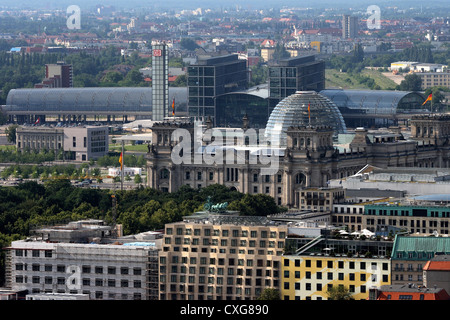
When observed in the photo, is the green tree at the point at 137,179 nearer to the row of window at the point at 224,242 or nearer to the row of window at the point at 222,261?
the row of window at the point at 224,242

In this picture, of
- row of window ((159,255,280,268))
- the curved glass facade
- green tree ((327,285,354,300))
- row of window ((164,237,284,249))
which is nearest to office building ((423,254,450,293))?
green tree ((327,285,354,300))

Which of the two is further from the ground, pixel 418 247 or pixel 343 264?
pixel 418 247

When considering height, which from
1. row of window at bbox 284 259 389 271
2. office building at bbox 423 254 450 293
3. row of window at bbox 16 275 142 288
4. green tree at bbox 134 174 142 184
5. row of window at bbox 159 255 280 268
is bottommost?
green tree at bbox 134 174 142 184

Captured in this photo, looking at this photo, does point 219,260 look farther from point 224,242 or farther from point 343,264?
point 343,264

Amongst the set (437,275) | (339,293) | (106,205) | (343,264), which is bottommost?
(106,205)

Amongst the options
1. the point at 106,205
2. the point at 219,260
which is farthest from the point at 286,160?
the point at 219,260

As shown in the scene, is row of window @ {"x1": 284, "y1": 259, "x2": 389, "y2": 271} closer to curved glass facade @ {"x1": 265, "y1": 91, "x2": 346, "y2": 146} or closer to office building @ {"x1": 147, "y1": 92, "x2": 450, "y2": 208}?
office building @ {"x1": 147, "y1": 92, "x2": 450, "y2": 208}
